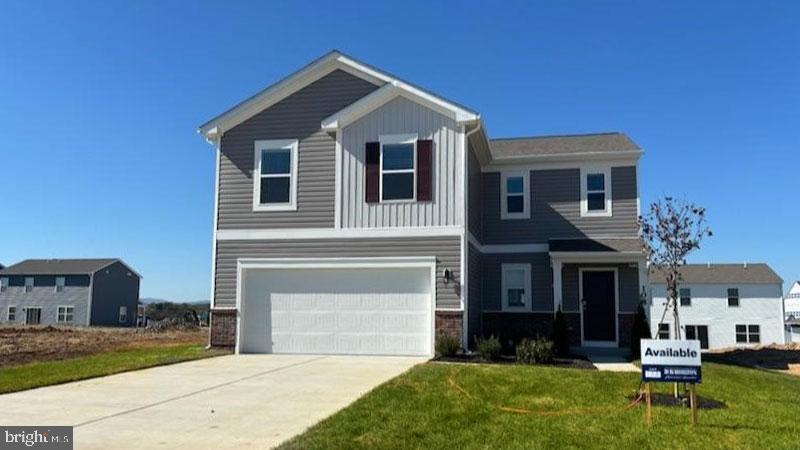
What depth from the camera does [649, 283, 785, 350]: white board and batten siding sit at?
42.3 meters

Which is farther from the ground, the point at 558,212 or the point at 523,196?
the point at 523,196

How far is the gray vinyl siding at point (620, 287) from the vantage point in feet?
56.7

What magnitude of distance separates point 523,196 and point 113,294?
50330 mm

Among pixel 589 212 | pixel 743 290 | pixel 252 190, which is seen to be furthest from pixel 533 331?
pixel 743 290

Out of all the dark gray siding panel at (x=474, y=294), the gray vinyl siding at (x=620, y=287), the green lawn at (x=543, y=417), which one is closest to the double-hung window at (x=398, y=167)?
the dark gray siding panel at (x=474, y=294)

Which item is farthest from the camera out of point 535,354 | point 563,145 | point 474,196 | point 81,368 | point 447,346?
point 563,145

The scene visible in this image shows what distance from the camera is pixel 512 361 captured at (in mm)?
13406

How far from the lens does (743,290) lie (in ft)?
142

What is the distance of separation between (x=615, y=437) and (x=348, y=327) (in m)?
9.40

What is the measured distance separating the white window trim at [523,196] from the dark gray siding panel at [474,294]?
1571 millimetres

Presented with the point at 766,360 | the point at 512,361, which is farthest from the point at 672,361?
the point at 766,360

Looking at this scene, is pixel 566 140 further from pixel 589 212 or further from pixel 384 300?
pixel 384 300

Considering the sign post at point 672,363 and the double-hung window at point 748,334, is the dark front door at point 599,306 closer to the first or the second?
the sign post at point 672,363

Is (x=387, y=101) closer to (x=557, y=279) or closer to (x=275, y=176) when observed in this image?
(x=275, y=176)
